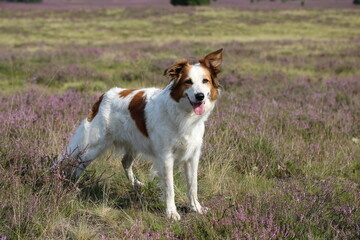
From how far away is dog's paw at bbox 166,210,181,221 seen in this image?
340cm

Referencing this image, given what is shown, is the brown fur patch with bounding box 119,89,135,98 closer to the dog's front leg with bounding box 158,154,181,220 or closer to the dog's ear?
the dog's front leg with bounding box 158,154,181,220

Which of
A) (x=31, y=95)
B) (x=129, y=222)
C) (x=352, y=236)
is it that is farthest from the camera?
(x=31, y=95)

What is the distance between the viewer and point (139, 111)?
3752mm

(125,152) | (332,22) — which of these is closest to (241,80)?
(125,152)

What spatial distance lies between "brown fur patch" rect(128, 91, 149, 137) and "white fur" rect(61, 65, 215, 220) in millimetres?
50

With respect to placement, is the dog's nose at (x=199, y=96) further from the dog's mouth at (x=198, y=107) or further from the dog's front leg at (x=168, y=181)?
the dog's front leg at (x=168, y=181)

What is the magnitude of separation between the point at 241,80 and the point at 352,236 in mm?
8033

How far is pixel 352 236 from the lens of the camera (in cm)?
271

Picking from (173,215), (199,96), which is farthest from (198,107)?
(173,215)

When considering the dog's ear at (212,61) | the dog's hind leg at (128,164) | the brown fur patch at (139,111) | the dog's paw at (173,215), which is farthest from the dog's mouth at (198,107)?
the dog's hind leg at (128,164)

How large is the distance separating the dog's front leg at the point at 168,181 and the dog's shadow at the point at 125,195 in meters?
0.18

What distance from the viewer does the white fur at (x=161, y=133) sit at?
3393mm

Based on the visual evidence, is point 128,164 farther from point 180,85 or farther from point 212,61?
point 212,61

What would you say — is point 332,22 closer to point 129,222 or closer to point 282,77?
point 282,77
